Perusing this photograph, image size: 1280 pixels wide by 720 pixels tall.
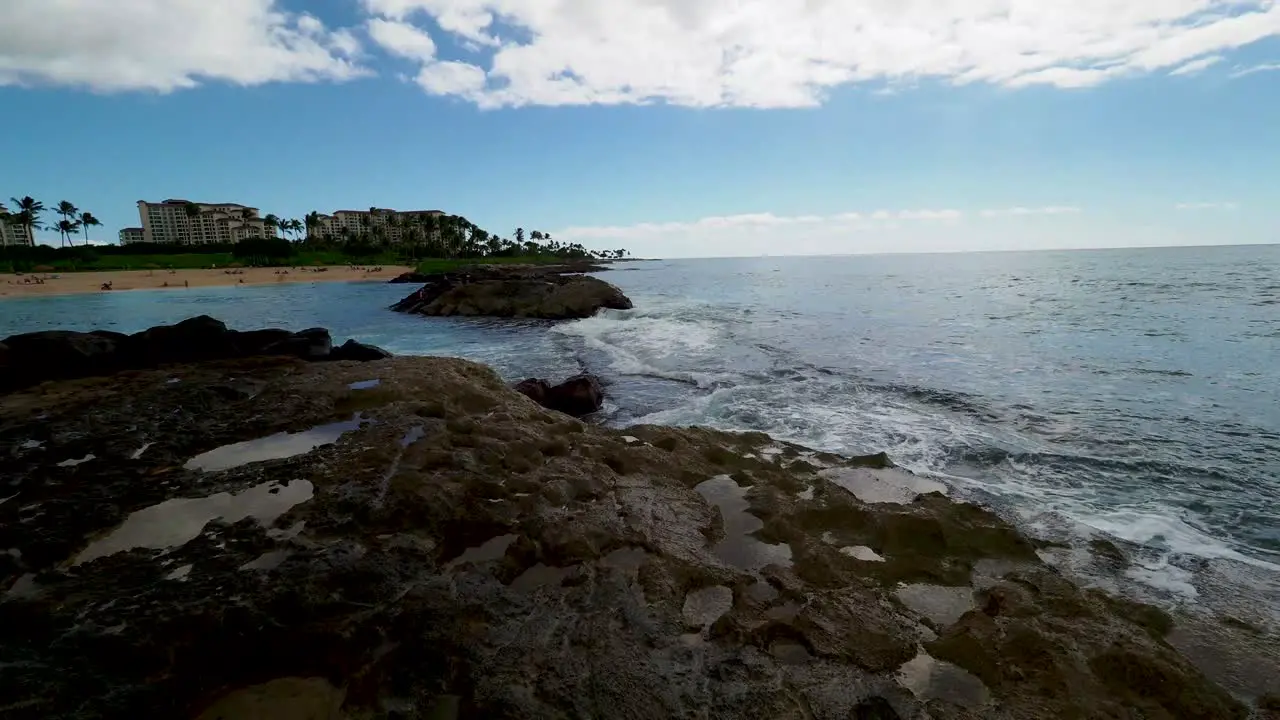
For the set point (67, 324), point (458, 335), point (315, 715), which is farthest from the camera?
point (67, 324)

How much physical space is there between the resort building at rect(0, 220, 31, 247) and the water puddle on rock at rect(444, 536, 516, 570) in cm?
15839

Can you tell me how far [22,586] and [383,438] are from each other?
12.1ft

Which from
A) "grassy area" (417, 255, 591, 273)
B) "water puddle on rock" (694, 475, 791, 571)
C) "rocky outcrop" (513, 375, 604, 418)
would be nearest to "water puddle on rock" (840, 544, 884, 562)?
"water puddle on rock" (694, 475, 791, 571)

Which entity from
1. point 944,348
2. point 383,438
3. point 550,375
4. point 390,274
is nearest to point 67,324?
point 550,375

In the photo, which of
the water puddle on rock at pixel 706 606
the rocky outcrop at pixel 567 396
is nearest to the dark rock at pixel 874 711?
the water puddle on rock at pixel 706 606

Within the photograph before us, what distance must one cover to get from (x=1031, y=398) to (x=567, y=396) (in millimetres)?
11336

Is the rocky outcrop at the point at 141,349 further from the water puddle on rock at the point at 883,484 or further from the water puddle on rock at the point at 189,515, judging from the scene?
the water puddle on rock at the point at 883,484

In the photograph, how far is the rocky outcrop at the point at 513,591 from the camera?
3.61 metres

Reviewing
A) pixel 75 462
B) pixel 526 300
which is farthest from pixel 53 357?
pixel 526 300

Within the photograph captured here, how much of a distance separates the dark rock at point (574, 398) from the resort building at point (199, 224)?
18105 centimetres

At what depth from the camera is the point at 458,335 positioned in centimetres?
2884

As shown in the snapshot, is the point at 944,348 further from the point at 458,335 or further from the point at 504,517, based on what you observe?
the point at 458,335

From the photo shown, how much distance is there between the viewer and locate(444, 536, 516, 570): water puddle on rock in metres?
5.08

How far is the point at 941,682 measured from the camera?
3.98 metres
